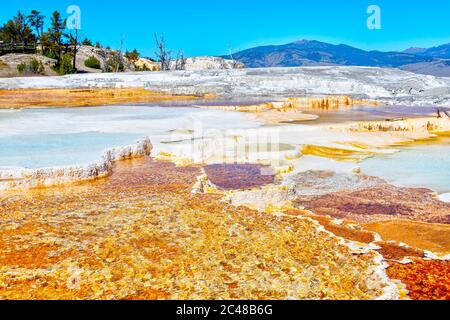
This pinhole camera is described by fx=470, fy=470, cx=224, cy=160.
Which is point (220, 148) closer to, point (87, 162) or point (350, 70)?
point (87, 162)

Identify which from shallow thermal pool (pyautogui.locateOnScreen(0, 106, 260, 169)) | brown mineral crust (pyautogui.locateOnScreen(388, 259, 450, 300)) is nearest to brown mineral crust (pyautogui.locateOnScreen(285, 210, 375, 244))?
brown mineral crust (pyautogui.locateOnScreen(388, 259, 450, 300))

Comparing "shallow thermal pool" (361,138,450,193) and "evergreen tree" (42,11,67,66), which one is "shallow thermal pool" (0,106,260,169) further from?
"evergreen tree" (42,11,67,66)

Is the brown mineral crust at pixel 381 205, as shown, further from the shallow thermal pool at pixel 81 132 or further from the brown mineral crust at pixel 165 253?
the shallow thermal pool at pixel 81 132

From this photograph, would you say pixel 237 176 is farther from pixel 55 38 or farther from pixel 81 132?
pixel 55 38

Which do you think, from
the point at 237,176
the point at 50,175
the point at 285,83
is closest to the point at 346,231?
the point at 237,176

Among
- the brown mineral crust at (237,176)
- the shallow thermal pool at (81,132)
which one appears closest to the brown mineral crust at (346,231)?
the brown mineral crust at (237,176)

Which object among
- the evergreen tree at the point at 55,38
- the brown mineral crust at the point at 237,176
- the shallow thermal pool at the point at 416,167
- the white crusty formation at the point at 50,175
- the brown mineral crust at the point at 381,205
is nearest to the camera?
the brown mineral crust at the point at 381,205
